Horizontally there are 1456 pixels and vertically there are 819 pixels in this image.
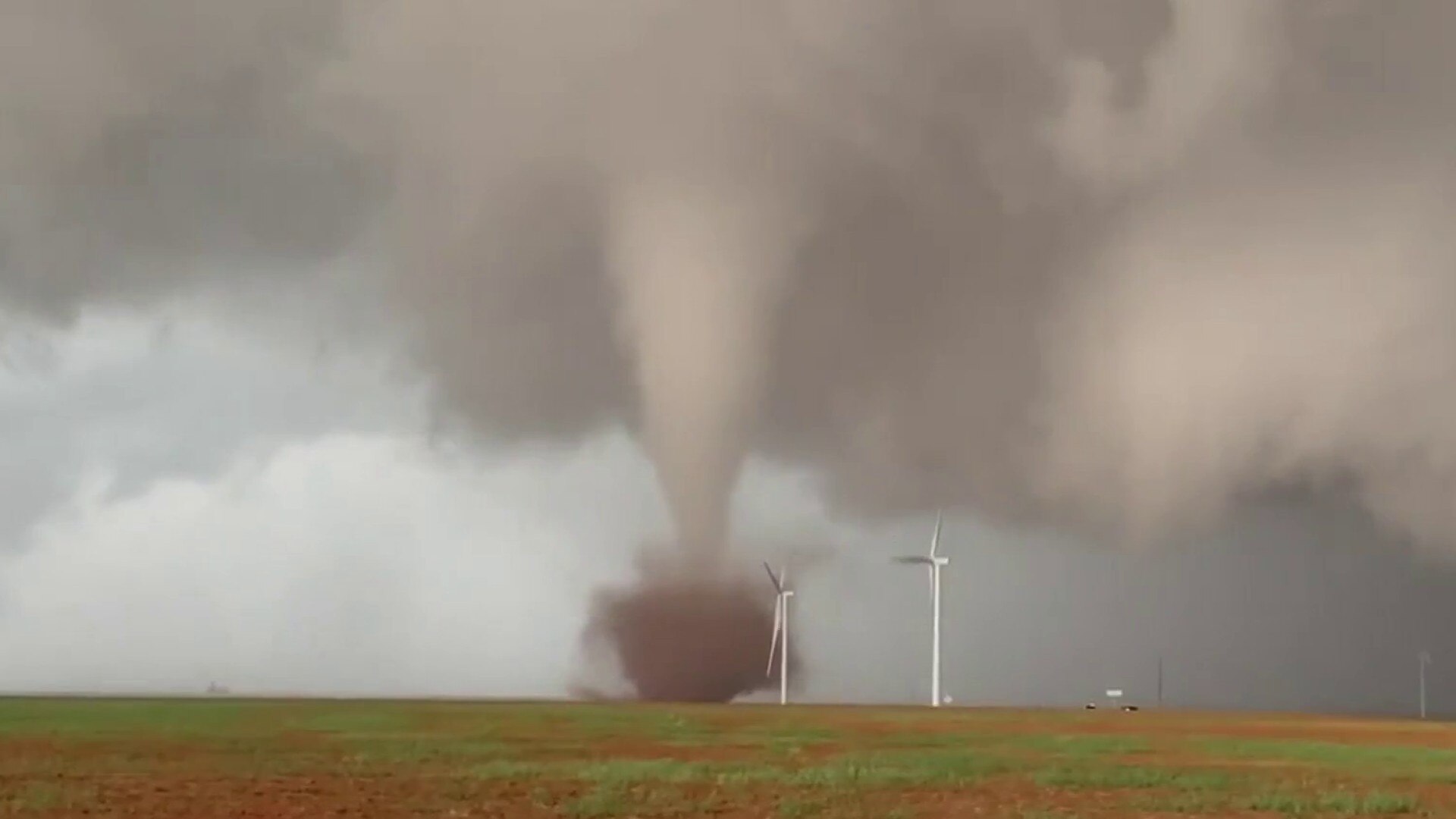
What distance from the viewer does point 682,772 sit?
66.2 meters

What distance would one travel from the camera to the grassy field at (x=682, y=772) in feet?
164

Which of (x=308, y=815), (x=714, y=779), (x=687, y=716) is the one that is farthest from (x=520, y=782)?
(x=687, y=716)

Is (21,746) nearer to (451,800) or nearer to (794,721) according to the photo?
(451,800)

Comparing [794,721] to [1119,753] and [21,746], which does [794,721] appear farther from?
[21,746]

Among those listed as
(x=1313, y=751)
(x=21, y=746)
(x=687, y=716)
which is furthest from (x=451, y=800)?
(x=687, y=716)

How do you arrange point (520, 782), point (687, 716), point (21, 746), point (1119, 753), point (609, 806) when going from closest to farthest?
point (609, 806)
point (520, 782)
point (21, 746)
point (1119, 753)
point (687, 716)

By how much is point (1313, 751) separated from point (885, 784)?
53401mm

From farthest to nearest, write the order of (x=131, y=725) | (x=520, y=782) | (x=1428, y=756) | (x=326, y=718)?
1. (x=326, y=718)
2. (x=131, y=725)
3. (x=1428, y=756)
4. (x=520, y=782)

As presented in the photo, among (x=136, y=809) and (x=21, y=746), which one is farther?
(x=21, y=746)

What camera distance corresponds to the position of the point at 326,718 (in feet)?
474

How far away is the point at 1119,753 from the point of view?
9312cm

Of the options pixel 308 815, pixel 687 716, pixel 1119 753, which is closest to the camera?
pixel 308 815

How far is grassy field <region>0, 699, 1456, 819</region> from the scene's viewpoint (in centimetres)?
4997

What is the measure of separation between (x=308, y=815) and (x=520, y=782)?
46.7 ft
